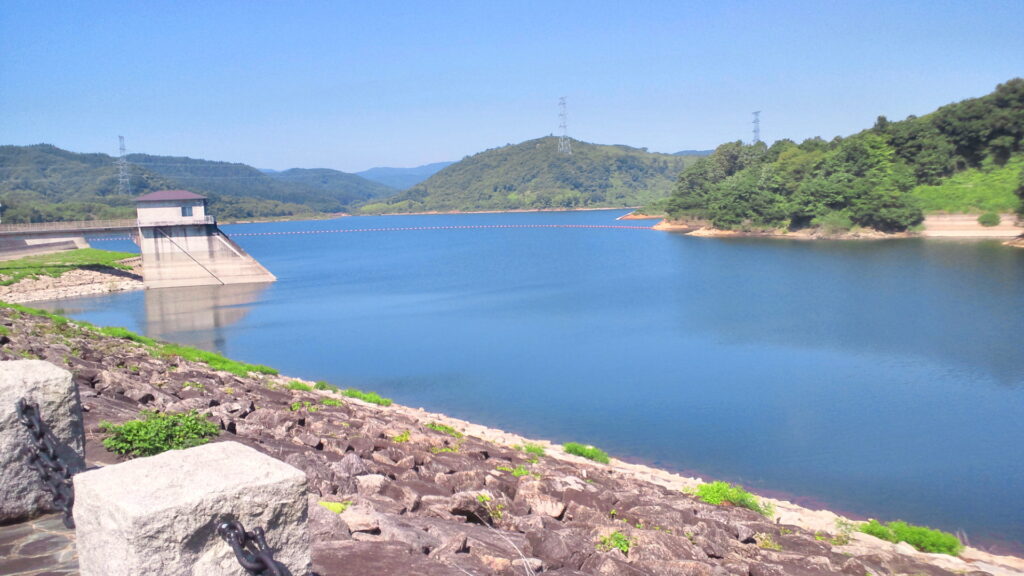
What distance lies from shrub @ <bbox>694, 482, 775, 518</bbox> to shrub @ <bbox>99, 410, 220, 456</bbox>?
8.44 m

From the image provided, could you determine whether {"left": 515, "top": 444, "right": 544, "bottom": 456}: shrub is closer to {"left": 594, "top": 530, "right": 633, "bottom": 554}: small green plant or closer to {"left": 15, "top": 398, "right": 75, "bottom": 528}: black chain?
{"left": 594, "top": 530, "right": 633, "bottom": 554}: small green plant

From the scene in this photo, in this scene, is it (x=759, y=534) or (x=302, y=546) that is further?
(x=759, y=534)

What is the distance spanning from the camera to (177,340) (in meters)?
35.4

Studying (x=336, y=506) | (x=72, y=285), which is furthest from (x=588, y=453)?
(x=72, y=285)

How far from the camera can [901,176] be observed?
8044 cm

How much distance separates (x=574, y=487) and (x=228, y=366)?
1500 centimetres

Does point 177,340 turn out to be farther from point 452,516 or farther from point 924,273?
point 924,273

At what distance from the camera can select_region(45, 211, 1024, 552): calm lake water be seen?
17609 millimetres

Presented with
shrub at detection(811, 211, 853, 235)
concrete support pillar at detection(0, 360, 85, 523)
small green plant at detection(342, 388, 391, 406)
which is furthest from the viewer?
shrub at detection(811, 211, 853, 235)

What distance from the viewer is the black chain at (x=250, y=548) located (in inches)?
129

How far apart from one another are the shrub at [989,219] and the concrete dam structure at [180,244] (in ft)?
228

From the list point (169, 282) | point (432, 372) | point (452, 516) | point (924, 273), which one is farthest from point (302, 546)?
point (169, 282)

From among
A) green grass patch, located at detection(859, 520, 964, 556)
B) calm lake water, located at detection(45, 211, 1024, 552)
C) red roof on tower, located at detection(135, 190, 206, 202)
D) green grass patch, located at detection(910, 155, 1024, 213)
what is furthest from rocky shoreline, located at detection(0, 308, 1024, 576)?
green grass patch, located at detection(910, 155, 1024, 213)

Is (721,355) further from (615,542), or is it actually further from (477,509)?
(477,509)
